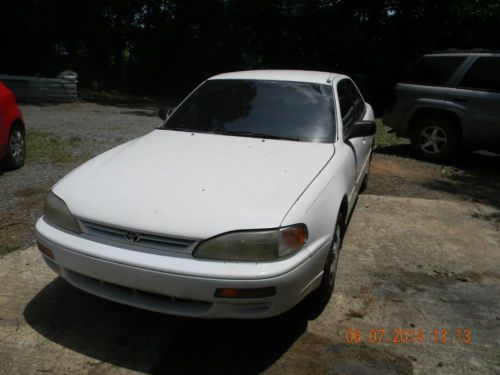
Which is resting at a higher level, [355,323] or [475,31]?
[475,31]

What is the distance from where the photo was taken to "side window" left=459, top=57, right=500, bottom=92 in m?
6.89

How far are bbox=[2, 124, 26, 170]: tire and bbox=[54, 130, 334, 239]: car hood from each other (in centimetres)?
302

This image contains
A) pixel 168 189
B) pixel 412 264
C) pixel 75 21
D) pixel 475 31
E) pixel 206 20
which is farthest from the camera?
pixel 206 20

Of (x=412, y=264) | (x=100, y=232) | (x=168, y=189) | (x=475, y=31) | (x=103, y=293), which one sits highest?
(x=475, y=31)

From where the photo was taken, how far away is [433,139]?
754 cm

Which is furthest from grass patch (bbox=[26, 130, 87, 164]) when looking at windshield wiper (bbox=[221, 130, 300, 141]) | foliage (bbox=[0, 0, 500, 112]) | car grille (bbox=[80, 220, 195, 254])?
foliage (bbox=[0, 0, 500, 112])

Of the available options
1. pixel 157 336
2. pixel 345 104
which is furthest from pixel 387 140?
pixel 157 336

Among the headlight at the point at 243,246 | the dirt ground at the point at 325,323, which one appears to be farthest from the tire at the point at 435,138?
the headlight at the point at 243,246

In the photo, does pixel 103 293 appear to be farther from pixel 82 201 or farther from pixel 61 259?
pixel 82 201

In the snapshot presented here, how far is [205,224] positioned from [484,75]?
644 centimetres

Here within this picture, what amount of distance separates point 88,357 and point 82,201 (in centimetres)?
88

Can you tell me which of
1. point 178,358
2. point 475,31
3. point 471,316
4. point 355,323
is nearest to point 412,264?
point 471,316

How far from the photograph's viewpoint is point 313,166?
298 cm
